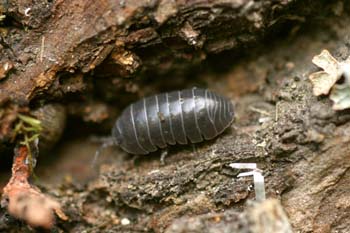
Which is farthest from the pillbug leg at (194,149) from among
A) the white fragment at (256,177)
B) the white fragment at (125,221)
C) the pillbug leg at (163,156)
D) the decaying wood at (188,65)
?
the white fragment at (125,221)

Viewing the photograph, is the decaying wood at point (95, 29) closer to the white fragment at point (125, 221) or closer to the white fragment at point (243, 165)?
the white fragment at point (243, 165)

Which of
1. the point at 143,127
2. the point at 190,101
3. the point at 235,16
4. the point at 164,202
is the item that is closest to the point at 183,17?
the point at 235,16

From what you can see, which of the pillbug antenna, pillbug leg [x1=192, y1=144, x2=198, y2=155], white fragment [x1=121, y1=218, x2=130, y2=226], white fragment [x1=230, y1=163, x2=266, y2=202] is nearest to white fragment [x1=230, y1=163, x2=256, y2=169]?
white fragment [x1=230, y1=163, x2=266, y2=202]

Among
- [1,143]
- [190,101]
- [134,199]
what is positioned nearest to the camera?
[1,143]

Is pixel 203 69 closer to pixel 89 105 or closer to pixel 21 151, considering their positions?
pixel 89 105

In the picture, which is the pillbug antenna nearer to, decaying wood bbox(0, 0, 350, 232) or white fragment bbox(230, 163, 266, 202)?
decaying wood bbox(0, 0, 350, 232)
